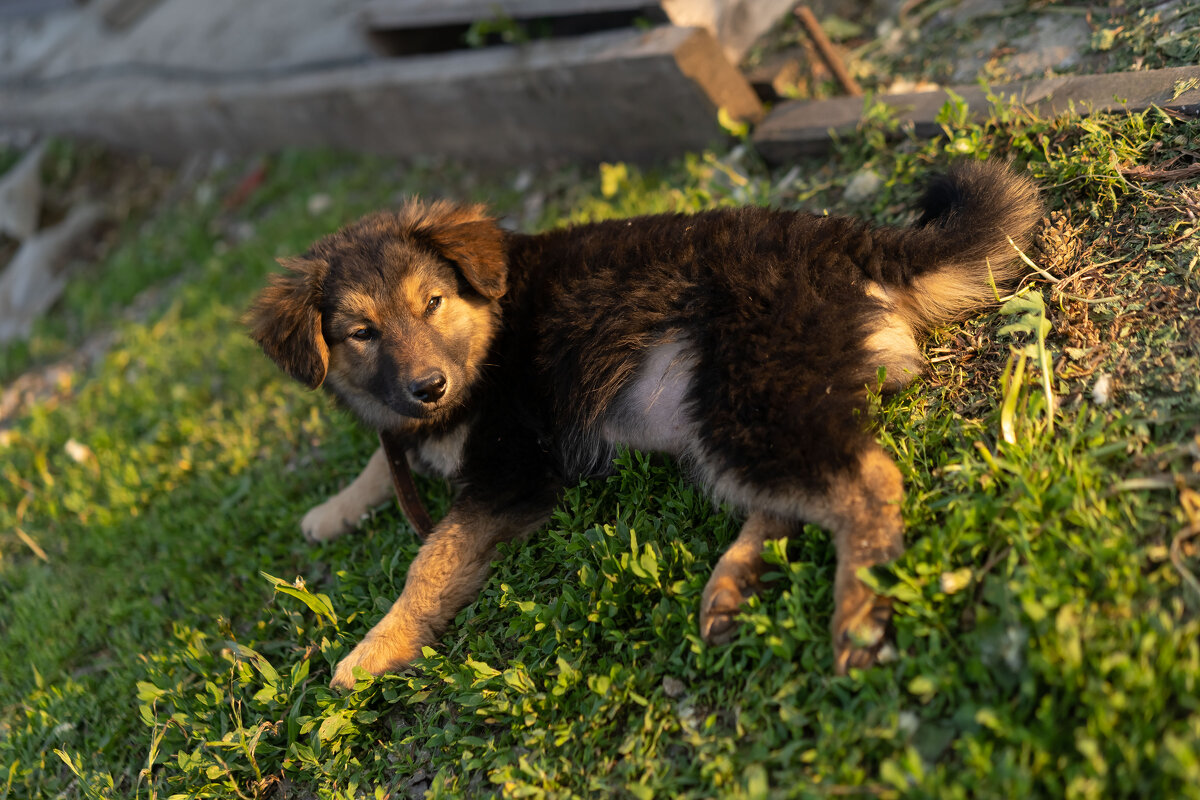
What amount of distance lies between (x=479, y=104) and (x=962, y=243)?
138 inches

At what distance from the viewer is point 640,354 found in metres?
2.81

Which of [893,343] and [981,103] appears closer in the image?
[893,343]

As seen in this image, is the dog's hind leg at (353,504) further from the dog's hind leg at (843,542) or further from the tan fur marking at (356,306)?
the dog's hind leg at (843,542)

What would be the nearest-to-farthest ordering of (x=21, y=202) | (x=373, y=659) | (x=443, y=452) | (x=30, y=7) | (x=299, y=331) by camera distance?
(x=373, y=659), (x=299, y=331), (x=443, y=452), (x=21, y=202), (x=30, y=7)

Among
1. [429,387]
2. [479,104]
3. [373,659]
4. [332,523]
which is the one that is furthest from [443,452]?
[479,104]

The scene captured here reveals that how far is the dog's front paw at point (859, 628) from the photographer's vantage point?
6.97ft

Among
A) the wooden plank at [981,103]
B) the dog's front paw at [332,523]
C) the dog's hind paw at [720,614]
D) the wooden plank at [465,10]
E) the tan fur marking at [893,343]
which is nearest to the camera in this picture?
the dog's hind paw at [720,614]

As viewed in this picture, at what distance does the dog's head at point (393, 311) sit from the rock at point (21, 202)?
6.47 meters

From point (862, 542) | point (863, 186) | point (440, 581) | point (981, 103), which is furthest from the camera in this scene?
point (863, 186)

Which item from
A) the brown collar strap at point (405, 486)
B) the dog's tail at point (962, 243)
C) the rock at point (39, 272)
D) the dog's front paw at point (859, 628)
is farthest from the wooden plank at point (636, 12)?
the rock at point (39, 272)

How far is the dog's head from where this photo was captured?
10.1ft

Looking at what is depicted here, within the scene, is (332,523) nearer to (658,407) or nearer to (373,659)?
(373,659)

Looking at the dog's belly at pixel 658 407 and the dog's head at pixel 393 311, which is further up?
the dog's head at pixel 393 311

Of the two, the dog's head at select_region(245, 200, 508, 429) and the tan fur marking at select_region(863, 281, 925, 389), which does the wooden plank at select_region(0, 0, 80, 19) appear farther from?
the tan fur marking at select_region(863, 281, 925, 389)
